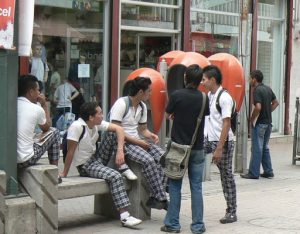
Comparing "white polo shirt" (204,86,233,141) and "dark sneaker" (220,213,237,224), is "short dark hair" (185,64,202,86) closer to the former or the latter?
"white polo shirt" (204,86,233,141)

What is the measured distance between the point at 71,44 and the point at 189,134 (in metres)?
6.32

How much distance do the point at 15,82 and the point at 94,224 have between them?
2.03 metres

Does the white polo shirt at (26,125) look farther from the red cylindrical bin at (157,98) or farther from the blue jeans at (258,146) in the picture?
the blue jeans at (258,146)

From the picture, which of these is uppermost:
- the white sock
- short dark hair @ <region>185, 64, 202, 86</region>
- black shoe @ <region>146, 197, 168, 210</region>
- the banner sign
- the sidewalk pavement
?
the banner sign

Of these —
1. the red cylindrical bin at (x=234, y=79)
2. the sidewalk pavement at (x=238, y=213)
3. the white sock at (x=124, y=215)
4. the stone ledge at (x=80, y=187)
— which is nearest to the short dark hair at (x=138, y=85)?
the stone ledge at (x=80, y=187)

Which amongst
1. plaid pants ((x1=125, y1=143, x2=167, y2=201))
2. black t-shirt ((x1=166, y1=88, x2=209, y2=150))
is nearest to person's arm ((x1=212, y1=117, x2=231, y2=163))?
black t-shirt ((x1=166, y1=88, x2=209, y2=150))

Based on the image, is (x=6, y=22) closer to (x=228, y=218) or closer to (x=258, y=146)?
(x=228, y=218)

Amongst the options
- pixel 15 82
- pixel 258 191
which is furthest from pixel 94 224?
pixel 258 191

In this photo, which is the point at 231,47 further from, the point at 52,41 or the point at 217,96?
the point at 217,96

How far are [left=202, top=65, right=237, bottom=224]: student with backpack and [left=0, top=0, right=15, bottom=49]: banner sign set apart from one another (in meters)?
2.51

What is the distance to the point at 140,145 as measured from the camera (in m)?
7.64

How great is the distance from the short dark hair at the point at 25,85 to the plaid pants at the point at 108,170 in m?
1.13

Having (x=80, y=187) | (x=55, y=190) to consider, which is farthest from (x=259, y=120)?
(x=55, y=190)

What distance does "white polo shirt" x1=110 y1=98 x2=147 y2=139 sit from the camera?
757 cm
